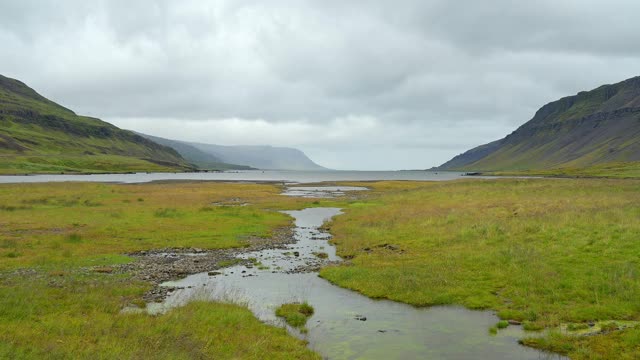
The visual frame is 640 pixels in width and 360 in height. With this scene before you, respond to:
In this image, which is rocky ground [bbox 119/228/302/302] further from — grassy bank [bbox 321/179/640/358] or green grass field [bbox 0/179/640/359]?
grassy bank [bbox 321/179/640/358]

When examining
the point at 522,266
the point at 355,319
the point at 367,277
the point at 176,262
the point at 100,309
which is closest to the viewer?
the point at 100,309

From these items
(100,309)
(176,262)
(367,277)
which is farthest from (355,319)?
(176,262)

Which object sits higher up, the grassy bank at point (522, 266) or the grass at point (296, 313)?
the grassy bank at point (522, 266)

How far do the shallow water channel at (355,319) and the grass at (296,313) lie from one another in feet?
1.36

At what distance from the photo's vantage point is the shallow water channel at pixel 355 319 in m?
17.5

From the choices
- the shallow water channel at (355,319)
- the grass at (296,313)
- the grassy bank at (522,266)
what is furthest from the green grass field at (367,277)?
the grass at (296,313)

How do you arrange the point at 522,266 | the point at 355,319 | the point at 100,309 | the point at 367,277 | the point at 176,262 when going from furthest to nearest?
1. the point at 176,262
2. the point at 367,277
3. the point at 522,266
4. the point at 355,319
5. the point at 100,309

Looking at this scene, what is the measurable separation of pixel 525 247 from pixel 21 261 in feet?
122

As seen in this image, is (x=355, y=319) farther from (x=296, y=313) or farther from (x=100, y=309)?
(x=100, y=309)

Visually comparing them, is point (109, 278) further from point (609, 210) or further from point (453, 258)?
point (609, 210)

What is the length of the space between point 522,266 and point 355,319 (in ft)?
42.2

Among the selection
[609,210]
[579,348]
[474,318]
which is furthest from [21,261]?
[609,210]

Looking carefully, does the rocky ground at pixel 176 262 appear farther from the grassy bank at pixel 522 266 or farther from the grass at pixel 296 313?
the grassy bank at pixel 522 266

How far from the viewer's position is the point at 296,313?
21.4 meters
